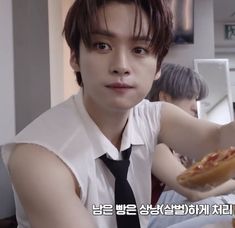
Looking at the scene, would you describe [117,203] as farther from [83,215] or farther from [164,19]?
[164,19]

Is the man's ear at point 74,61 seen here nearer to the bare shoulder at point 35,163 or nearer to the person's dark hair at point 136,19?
the person's dark hair at point 136,19

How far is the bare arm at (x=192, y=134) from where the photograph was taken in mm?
650

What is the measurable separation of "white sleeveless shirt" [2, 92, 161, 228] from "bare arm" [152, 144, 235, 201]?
0.25 metres

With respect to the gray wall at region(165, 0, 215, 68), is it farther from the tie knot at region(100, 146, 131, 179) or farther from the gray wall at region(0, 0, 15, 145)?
the tie knot at region(100, 146, 131, 179)

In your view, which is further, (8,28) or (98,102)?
(8,28)

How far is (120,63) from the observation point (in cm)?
50

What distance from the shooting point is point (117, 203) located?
23.7 inches

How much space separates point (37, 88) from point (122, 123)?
1.10 m

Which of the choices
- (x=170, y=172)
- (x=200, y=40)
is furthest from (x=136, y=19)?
(x=200, y=40)

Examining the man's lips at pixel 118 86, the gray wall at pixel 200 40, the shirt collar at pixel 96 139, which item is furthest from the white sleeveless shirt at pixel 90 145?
A: the gray wall at pixel 200 40

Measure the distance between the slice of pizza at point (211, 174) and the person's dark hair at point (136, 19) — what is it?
0.66 ft

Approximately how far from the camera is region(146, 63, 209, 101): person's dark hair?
1178 mm

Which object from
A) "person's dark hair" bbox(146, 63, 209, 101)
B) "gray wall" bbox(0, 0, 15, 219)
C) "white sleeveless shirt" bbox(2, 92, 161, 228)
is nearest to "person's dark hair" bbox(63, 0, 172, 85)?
"white sleeveless shirt" bbox(2, 92, 161, 228)

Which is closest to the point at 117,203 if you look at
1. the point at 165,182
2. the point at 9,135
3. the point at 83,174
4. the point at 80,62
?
the point at 83,174
